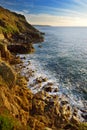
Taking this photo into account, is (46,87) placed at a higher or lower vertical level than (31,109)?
lower

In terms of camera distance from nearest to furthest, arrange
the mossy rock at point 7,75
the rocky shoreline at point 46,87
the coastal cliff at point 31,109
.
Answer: the coastal cliff at point 31,109, the mossy rock at point 7,75, the rocky shoreline at point 46,87

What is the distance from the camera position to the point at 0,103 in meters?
18.2

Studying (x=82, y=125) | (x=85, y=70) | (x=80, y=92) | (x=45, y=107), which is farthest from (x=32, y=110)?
(x=85, y=70)

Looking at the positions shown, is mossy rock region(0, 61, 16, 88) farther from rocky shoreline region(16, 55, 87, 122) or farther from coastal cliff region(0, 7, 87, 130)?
rocky shoreline region(16, 55, 87, 122)

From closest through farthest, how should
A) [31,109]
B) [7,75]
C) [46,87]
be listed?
1. [7,75]
2. [31,109]
3. [46,87]

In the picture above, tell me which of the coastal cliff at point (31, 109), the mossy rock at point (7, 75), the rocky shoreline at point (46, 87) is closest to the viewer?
the coastal cliff at point (31, 109)

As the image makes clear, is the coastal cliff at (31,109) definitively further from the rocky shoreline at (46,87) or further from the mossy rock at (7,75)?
the rocky shoreline at (46,87)

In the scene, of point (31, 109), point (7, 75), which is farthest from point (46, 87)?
point (7, 75)

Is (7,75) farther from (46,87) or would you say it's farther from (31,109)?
(46,87)

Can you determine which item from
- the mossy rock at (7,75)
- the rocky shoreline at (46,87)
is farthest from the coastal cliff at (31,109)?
the rocky shoreline at (46,87)

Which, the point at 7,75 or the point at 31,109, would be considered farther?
the point at 31,109

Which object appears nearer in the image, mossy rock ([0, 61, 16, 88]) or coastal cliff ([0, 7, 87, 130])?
coastal cliff ([0, 7, 87, 130])

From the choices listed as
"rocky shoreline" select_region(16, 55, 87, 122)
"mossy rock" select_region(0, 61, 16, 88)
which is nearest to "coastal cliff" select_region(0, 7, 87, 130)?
"mossy rock" select_region(0, 61, 16, 88)

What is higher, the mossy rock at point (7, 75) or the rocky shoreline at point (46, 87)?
the mossy rock at point (7, 75)
